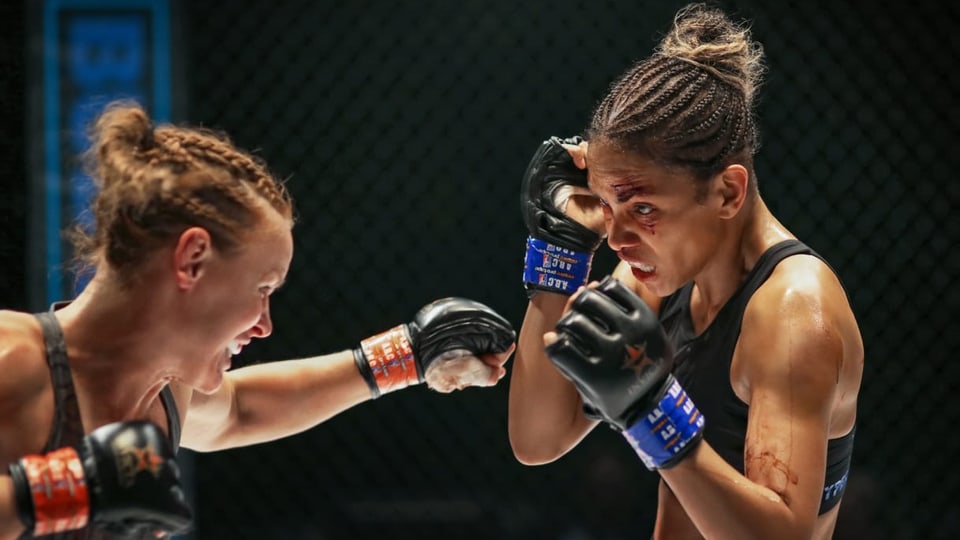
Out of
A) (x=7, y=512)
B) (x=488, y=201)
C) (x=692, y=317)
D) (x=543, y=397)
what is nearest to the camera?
(x=7, y=512)

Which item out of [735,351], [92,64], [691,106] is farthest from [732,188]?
[92,64]

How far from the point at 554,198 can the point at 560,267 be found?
13 cm

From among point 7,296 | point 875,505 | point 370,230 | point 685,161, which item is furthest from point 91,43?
point 875,505

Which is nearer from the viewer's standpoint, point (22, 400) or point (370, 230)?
point (22, 400)

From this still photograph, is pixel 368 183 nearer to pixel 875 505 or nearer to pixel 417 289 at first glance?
pixel 417 289

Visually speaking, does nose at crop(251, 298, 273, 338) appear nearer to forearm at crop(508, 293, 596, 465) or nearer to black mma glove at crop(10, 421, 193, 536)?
black mma glove at crop(10, 421, 193, 536)

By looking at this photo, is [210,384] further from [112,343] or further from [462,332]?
[462,332]

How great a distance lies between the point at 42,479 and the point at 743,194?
3.55 feet

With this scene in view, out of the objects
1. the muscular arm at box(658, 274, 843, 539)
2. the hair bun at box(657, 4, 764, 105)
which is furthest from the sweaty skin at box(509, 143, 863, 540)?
the hair bun at box(657, 4, 764, 105)

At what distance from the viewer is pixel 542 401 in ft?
6.75

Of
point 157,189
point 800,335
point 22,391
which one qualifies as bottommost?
point 22,391

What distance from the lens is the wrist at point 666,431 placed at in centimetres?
155

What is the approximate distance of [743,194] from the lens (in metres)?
1.77

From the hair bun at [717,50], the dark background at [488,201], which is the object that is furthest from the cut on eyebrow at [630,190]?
the dark background at [488,201]
